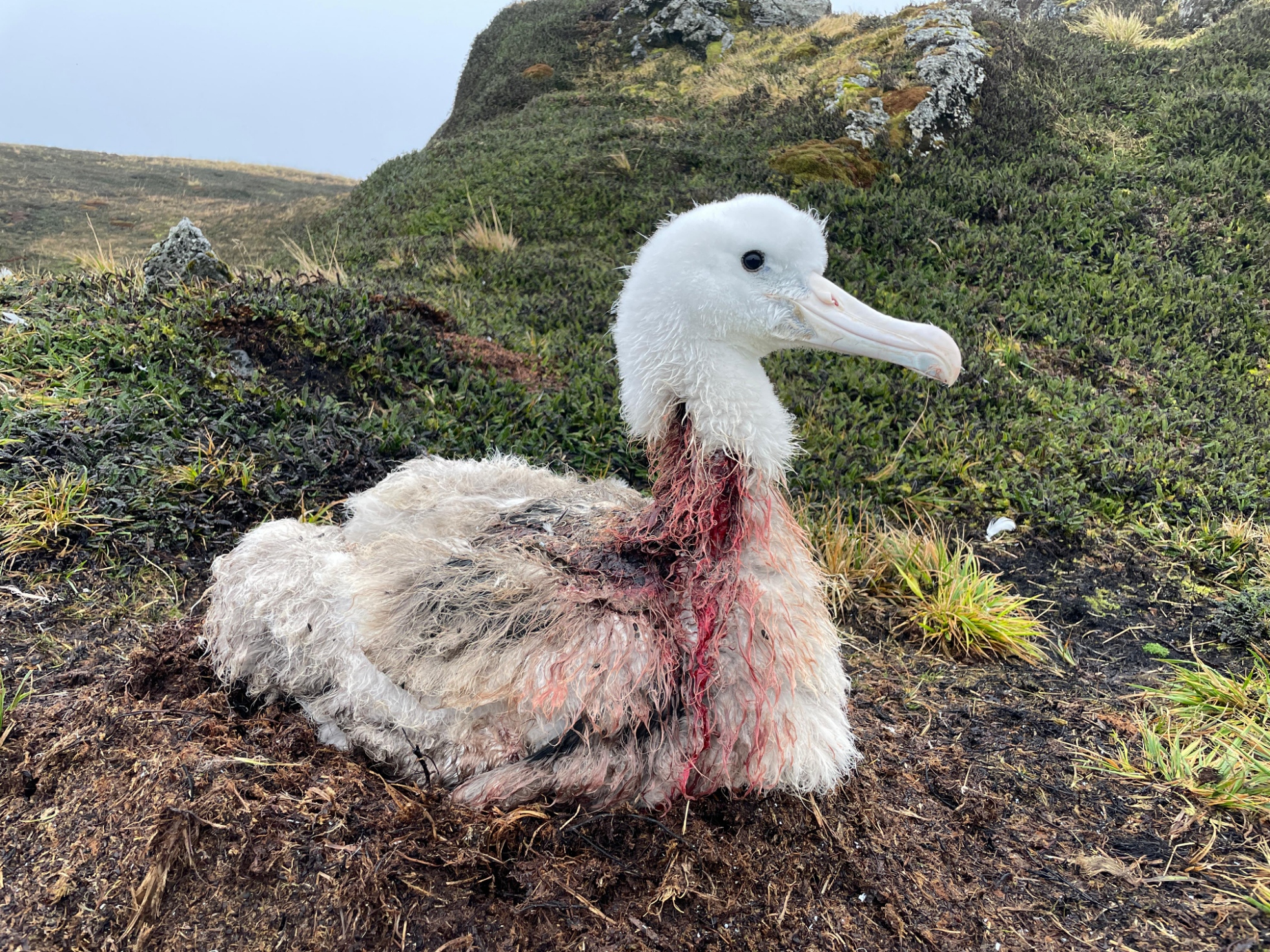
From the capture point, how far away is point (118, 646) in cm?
331

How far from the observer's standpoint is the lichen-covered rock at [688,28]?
16484 mm

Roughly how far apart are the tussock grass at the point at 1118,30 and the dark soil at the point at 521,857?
14749mm

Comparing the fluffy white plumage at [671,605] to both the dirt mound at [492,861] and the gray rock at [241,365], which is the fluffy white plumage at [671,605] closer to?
the dirt mound at [492,861]

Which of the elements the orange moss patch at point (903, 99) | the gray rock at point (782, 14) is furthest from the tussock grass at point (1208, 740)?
the gray rock at point (782, 14)

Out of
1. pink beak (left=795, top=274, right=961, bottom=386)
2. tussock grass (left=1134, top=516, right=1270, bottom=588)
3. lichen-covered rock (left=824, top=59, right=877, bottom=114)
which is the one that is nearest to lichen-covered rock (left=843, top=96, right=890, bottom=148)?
lichen-covered rock (left=824, top=59, right=877, bottom=114)

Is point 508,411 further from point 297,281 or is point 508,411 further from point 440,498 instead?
Answer: point 297,281

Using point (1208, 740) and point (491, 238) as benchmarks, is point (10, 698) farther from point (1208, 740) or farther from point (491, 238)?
point (491, 238)

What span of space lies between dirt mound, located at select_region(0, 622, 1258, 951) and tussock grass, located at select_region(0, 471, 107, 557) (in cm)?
126

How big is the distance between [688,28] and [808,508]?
1575 centimetres

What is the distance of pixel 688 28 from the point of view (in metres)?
16.6

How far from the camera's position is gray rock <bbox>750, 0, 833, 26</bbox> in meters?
16.9

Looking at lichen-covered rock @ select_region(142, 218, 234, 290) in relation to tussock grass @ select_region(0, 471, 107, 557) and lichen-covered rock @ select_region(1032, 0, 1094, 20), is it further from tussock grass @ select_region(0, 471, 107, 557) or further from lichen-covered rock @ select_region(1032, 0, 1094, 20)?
lichen-covered rock @ select_region(1032, 0, 1094, 20)

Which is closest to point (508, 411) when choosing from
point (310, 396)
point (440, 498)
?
point (310, 396)

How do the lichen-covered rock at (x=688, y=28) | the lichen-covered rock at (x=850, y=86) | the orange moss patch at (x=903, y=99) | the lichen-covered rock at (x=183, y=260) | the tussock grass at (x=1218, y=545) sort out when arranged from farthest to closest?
the lichen-covered rock at (x=688, y=28) → the lichen-covered rock at (x=850, y=86) → the orange moss patch at (x=903, y=99) → the lichen-covered rock at (x=183, y=260) → the tussock grass at (x=1218, y=545)
